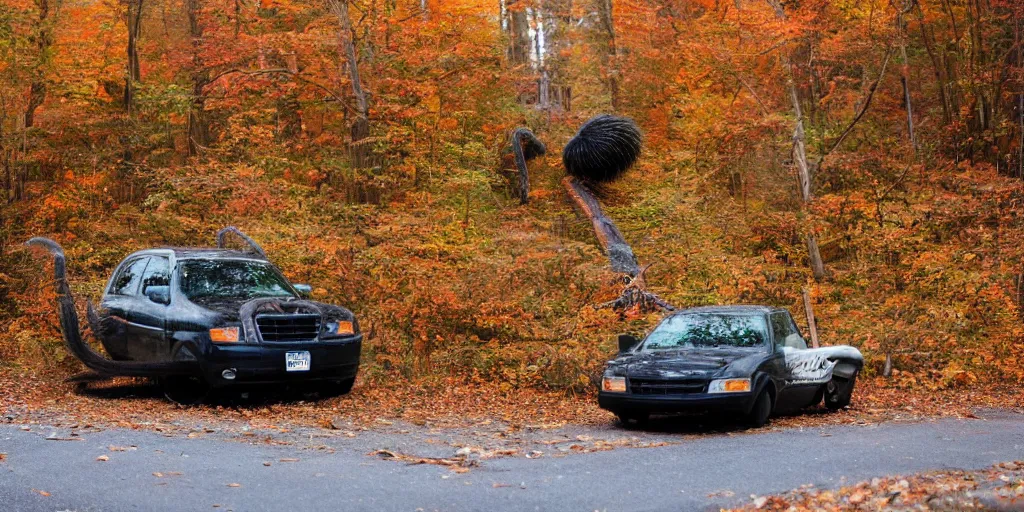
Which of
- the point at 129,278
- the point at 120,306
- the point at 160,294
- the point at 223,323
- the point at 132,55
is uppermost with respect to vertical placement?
the point at 132,55

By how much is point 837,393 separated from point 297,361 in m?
7.05

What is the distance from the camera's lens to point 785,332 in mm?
12000

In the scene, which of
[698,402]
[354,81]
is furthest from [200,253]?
[354,81]

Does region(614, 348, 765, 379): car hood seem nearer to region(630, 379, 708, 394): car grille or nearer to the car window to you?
region(630, 379, 708, 394): car grille

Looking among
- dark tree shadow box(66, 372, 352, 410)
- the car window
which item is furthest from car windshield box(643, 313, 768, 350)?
dark tree shadow box(66, 372, 352, 410)

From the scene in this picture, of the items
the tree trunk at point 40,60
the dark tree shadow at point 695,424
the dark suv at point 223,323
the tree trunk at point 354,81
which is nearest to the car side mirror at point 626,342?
the dark tree shadow at point 695,424

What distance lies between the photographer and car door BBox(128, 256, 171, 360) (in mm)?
11930

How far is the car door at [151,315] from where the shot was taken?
1193 centimetres

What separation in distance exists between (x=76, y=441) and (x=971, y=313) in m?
14.5

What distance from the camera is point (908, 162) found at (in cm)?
2331

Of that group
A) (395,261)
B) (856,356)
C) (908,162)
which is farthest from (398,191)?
(856,356)

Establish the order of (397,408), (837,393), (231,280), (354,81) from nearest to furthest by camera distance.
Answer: (397,408), (837,393), (231,280), (354,81)

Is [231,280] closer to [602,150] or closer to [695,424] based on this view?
[695,424]

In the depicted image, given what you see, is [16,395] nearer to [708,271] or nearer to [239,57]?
[708,271]
